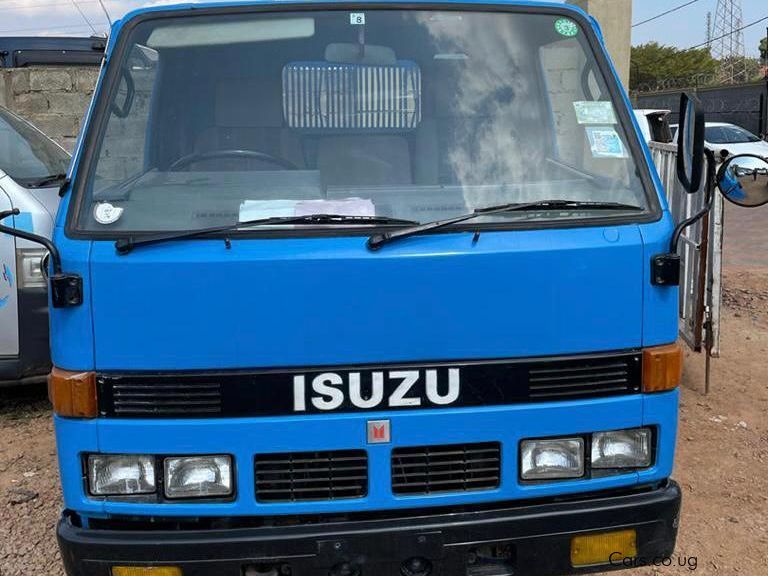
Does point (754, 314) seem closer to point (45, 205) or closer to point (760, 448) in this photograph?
point (760, 448)

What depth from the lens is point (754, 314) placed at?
7023 millimetres

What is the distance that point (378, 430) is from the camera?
243 cm

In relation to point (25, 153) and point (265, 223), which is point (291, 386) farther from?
point (25, 153)

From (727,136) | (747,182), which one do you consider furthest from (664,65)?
(747,182)

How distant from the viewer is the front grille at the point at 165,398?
7.85 ft

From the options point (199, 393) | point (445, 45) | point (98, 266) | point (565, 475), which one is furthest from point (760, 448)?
point (98, 266)

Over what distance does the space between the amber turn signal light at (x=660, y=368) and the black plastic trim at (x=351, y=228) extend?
39 centimetres

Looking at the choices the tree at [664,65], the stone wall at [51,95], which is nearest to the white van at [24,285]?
the stone wall at [51,95]

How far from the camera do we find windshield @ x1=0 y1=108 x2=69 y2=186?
496 centimetres

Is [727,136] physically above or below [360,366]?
above

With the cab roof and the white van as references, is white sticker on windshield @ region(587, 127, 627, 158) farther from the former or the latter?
the white van

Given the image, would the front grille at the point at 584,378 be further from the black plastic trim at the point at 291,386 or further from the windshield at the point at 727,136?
the windshield at the point at 727,136

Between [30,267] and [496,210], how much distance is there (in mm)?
3038

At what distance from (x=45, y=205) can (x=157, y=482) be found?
2726 millimetres
